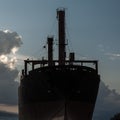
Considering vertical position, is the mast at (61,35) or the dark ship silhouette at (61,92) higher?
the mast at (61,35)

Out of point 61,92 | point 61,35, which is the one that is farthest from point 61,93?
point 61,35

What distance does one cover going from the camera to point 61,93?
2021 inches

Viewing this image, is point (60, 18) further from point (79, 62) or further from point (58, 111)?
point (58, 111)

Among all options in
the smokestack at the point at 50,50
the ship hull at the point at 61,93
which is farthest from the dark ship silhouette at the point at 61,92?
the smokestack at the point at 50,50

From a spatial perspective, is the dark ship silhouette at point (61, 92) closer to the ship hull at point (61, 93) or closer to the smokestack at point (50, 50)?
the ship hull at point (61, 93)

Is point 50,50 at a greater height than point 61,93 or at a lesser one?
greater

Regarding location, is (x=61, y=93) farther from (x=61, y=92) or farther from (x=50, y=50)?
(x=50, y=50)

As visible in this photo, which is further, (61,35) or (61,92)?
(61,35)

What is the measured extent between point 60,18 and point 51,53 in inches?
235

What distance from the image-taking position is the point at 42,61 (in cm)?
6475

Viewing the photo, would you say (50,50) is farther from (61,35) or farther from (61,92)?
(61,92)

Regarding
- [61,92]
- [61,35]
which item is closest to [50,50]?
[61,35]

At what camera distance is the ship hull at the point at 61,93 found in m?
51.4

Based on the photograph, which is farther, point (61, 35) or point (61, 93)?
point (61, 35)
